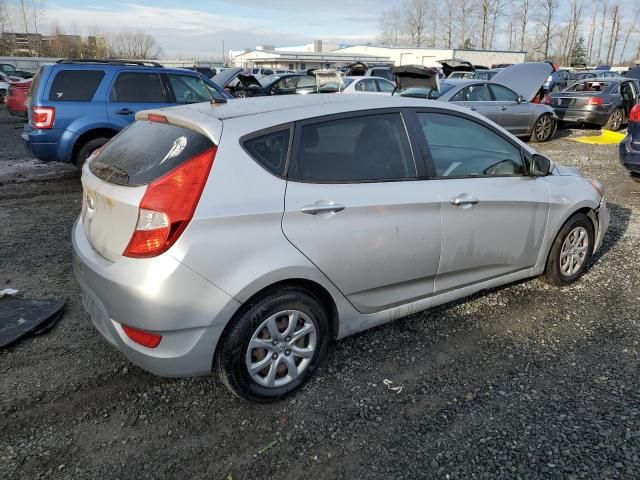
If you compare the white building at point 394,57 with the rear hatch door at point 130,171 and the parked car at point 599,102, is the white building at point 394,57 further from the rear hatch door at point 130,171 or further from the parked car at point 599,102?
the rear hatch door at point 130,171

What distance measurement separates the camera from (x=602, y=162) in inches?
392

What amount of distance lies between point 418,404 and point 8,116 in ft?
60.7

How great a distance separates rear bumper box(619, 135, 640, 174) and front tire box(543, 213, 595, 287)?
12.3 ft

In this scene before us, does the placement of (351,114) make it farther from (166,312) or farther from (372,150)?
(166,312)

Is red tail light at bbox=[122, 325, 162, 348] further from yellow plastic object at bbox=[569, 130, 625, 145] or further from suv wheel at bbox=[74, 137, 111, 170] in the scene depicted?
yellow plastic object at bbox=[569, 130, 625, 145]

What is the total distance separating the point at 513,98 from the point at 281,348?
1100 centimetres

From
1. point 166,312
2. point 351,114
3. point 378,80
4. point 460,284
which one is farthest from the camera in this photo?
point 378,80

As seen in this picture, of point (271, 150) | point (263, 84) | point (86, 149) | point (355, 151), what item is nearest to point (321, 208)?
point (271, 150)

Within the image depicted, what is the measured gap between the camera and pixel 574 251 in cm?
421

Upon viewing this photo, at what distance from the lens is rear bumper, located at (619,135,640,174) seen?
7.12 meters

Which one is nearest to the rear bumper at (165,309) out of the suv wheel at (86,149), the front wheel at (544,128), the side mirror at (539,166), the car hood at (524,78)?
the side mirror at (539,166)

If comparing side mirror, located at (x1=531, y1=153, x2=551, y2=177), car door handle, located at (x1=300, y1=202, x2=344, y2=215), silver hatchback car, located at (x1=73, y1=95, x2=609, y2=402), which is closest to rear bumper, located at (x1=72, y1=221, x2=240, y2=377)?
silver hatchback car, located at (x1=73, y1=95, x2=609, y2=402)

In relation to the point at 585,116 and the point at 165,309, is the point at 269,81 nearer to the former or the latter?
the point at 585,116

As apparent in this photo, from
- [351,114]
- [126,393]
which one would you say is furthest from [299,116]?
[126,393]
